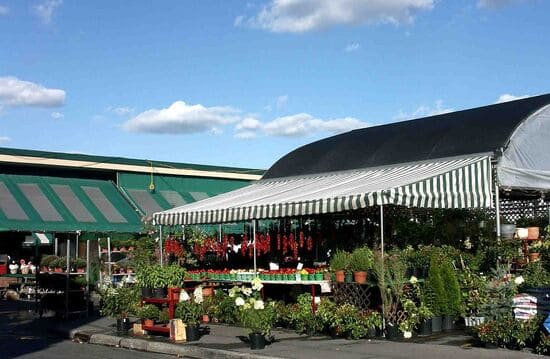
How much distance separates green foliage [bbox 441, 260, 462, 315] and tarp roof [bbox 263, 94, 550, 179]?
11.6 ft

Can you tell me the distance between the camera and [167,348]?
14.5 metres

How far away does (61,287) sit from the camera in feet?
70.2

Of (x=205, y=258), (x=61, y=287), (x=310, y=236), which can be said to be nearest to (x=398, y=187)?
(x=310, y=236)

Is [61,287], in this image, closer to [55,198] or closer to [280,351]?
[280,351]

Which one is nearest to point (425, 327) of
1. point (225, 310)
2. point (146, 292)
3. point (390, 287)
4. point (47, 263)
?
point (390, 287)

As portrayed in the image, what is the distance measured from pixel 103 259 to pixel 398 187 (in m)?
17.1

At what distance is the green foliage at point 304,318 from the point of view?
50.6ft

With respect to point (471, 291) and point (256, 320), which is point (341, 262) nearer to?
point (471, 291)

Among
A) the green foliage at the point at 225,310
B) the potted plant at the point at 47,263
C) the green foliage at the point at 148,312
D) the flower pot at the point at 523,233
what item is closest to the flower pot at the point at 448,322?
the flower pot at the point at 523,233

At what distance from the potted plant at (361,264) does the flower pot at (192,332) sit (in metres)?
3.21

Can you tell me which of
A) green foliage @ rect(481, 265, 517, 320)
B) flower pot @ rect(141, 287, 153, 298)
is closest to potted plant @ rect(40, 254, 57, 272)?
flower pot @ rect(141, 287, 153, 298)

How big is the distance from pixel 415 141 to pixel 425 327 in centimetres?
668

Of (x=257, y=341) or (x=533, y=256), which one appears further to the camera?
(x=533, y=256)

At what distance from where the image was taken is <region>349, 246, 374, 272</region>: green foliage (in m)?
15.2
